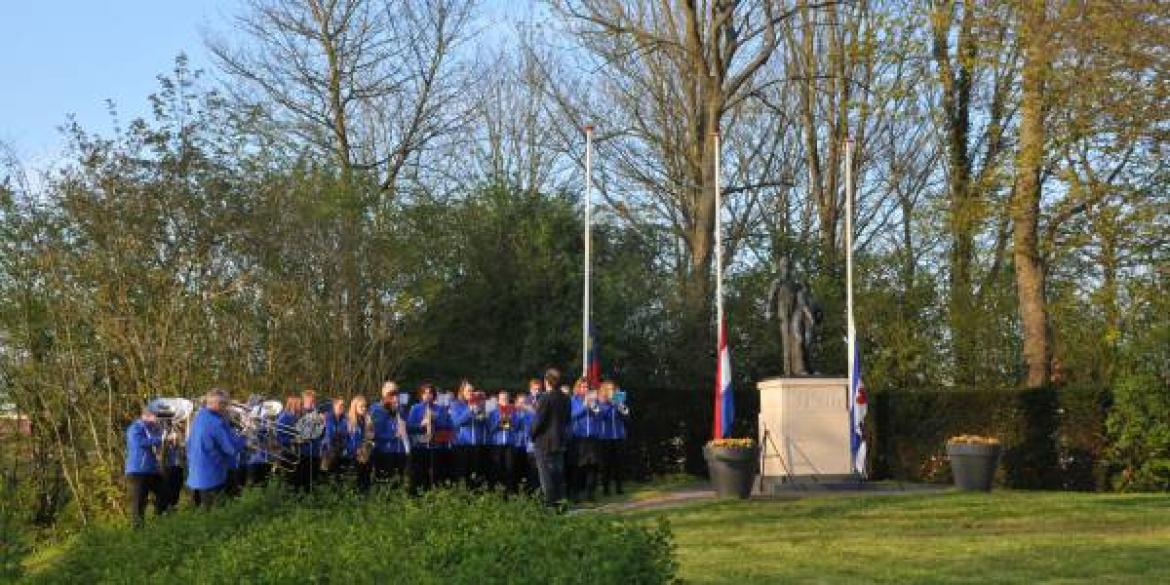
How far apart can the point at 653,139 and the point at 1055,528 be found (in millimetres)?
22631

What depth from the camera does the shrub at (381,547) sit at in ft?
27.1

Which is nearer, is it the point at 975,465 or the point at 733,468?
the point at 733,468

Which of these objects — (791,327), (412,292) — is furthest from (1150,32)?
(412,292)

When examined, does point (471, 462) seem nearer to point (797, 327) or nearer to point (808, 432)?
point (808, 432)

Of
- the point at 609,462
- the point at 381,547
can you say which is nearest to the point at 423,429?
the point at 609,462

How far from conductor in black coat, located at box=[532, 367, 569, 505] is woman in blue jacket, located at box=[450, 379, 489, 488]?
10.0 ft

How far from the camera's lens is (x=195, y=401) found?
18781 millimetres

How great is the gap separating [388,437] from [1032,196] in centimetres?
1240

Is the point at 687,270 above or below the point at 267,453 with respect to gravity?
above

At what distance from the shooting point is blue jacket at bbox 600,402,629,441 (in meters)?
22.6

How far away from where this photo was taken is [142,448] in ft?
55.9

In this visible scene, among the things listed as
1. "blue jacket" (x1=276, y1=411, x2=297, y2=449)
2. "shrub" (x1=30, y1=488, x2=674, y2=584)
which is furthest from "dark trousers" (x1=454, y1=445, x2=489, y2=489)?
"shrub" (x1=30, y1=488, x2=674, y2=584)

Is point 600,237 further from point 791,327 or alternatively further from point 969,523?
point 969,523

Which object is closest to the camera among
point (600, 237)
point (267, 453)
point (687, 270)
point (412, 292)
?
point (267, 453)
